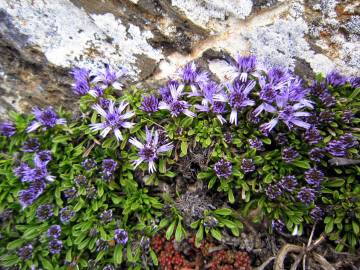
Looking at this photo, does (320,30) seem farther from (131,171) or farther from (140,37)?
(131,171)

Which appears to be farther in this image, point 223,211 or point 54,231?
point 54,231

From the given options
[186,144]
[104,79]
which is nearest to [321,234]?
[186,144]

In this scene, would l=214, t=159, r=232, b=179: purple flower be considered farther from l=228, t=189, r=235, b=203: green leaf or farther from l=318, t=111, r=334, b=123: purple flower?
l=318, t=111, r=334, b=123: purple flower

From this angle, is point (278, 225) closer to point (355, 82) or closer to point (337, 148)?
point (337, 148)

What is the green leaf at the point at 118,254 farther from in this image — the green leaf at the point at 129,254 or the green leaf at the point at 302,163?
the green leaf at the point at 302,163

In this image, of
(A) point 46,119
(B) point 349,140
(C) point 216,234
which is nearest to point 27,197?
(A) point 46,119

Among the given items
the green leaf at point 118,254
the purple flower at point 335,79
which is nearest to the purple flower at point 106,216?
the green leaf at point 118,254

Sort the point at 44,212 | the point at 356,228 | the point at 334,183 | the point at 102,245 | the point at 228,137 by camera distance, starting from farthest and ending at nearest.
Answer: the point at 44,212
the point at 102,245
the point at 228,137
the point at 334,183
the point at 356,228
